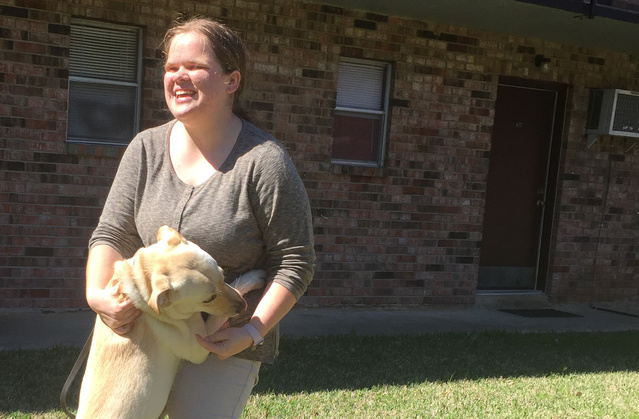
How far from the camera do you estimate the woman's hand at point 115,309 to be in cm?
250

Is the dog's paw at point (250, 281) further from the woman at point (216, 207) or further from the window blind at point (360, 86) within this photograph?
the window blind at point (360, 86)

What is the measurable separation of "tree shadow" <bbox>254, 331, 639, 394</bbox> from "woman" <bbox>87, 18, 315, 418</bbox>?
2.92 meters

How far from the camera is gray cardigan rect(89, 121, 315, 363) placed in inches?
104

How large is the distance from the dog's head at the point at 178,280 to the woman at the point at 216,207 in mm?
117

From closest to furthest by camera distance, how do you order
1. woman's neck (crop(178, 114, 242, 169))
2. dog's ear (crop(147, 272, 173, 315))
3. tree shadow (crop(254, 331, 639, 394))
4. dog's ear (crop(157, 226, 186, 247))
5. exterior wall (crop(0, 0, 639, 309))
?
dog's ear (crop(147, 272, 173, 315)) < dog's ear (crop(157, 226, 186, 247)) < woman's neck (crop(178, 114, 242, 169)) < tree shadow (crop(254, 331, 639, 394)) < exterior wall (crop(0, 0, 639, 309))

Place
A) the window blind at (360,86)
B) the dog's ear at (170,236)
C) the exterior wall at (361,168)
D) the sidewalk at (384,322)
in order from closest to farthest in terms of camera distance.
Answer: the dog's ear at (170,236) → the sidewalk at (384,322) → the exterior wall at (361,168) → the window blind at (360,86)

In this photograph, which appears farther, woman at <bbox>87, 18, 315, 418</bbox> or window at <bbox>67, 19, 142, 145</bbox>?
window at <bbox>67, 19, 142, 145</bbox>

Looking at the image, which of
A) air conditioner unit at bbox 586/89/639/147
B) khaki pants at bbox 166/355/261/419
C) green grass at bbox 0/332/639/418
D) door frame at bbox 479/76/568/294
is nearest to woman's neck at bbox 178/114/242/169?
khaki pants at bbox 166/355/261/419

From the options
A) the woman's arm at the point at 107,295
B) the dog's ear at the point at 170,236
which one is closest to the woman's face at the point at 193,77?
the dog's ear at the point at 170,236

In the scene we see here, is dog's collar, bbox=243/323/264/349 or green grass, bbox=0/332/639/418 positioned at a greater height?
dog's collar, bbox=243/323/264/349

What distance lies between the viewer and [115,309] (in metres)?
2.51

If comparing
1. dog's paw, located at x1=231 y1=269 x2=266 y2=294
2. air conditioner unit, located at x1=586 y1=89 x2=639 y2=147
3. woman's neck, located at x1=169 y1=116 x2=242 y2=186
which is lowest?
dog's paw, located at x1=231 y1=269 x2=266 y2=294

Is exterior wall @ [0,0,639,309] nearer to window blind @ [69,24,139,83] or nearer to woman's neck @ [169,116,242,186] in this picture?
window blind @ [69,24,139,83]

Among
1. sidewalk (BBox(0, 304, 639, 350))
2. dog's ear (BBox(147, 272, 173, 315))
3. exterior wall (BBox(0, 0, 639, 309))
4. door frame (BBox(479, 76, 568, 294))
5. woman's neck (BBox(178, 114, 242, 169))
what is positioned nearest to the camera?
dog's ear (BBox(147, 272, 173, 315))
